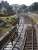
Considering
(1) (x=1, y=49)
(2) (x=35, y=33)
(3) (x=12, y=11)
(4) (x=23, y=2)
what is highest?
(4) (x=23, y=2)

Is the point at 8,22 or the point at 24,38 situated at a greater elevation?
the point at 8,22

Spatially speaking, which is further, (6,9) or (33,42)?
(6,9)

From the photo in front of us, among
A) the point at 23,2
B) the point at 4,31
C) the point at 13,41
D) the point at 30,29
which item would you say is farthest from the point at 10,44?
the point at 23,2

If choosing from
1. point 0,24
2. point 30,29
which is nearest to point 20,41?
point 30,29

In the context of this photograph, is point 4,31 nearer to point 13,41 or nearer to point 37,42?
point 13,41

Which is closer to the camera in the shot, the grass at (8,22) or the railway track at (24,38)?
the railway track at (24,38)

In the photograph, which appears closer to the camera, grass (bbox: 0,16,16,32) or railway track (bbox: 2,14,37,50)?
railway track (bbox: 2,14,37,50)

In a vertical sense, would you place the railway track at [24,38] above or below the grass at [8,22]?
below

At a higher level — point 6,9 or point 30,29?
point 6,9

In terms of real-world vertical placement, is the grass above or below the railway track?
above
